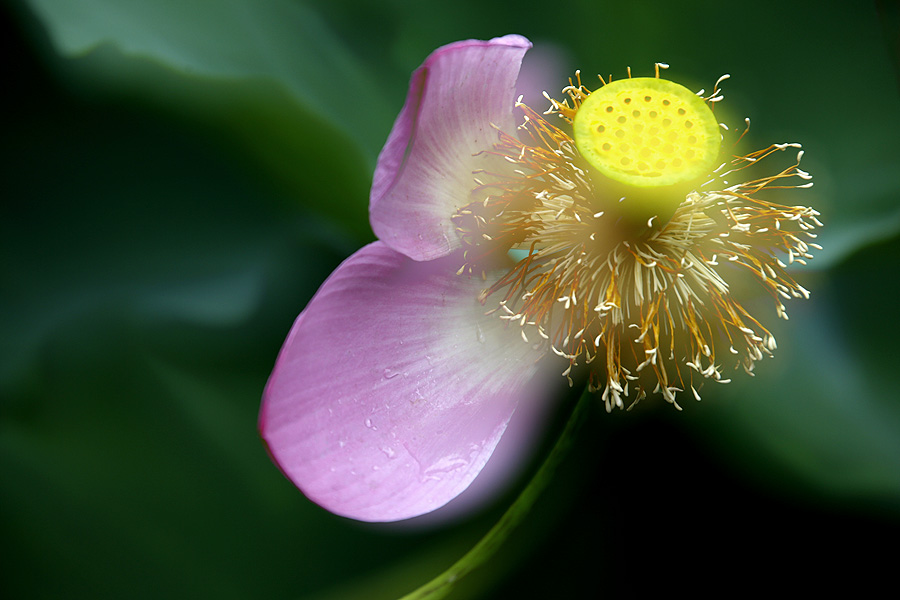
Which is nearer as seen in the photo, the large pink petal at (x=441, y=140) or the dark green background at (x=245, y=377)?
the large pink petal at (x=441, y=140)

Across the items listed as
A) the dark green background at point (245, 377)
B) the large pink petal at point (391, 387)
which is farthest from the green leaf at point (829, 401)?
the large pink petal at point (391, 387)

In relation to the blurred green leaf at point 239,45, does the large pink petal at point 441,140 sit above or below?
below

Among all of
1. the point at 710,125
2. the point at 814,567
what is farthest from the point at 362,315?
the point at 814,567

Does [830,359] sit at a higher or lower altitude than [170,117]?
lower

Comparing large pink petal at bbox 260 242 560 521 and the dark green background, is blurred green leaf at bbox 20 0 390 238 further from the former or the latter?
large pink petal at bbox 260 242 560 521

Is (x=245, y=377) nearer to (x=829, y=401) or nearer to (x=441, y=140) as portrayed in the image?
(x=441, y=140)

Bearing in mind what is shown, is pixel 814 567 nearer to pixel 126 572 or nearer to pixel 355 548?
pixel 355 548

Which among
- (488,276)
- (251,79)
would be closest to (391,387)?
(488,276)

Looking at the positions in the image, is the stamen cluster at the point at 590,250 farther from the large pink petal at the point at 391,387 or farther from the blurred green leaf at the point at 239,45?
the blurred green leaf at the point at 239,45
